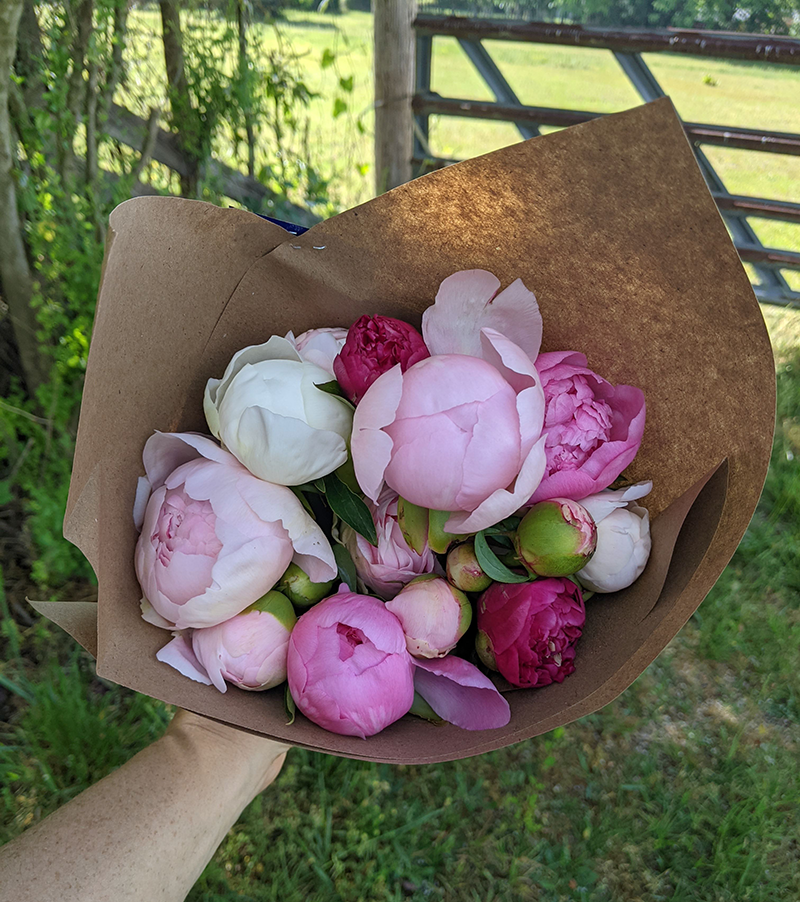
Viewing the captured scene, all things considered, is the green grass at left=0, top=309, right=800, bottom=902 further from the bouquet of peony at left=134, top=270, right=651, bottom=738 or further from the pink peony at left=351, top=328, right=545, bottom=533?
the pink peony at left=351, top=328, right=545, bottom=533

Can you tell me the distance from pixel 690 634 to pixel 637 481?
2.95 ft

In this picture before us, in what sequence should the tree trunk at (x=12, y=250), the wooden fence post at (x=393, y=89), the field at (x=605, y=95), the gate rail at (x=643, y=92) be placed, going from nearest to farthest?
the tree trunk at (x=12, y=250) → the wooden fence post at (x=393, y=89) → the gate rail at (x=643, y=92) → the field at (x=605, y=95)

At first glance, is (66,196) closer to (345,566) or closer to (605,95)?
(345,566)

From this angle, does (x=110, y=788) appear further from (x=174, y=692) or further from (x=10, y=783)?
(x=10, y=783)

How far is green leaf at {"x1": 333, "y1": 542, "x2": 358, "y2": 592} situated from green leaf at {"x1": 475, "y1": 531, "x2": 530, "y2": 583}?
0.36 feet

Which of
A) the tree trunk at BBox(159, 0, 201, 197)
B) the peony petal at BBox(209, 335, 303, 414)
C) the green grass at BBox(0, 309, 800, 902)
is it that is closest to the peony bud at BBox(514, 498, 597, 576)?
the peony petal at BBox(209, 335, 303, 414)

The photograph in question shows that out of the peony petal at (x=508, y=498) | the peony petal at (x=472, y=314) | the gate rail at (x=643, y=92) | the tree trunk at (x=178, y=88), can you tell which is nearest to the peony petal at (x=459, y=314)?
the peony petal at (x=472, y=314)

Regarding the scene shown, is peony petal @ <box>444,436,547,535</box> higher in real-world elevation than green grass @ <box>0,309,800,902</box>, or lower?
higher

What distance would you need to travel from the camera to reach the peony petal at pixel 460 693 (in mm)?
533

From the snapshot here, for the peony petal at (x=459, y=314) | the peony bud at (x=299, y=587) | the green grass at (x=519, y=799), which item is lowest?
the green grass at (x=519, y=799)

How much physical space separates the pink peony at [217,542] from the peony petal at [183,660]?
2cm

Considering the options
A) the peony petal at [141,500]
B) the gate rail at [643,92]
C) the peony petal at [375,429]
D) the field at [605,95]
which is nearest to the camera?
the peony petal at [375,429]

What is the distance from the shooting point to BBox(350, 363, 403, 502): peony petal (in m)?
0.50

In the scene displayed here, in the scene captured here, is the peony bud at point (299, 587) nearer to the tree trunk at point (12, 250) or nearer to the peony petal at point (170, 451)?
the peony petal at point (170, 451)
